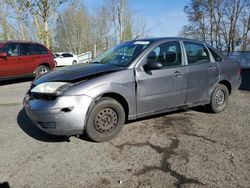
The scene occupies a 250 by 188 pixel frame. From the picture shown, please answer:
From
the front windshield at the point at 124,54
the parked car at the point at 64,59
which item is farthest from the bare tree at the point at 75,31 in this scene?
the front windshield at the point at 124,54

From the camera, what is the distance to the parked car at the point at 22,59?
9367 mm

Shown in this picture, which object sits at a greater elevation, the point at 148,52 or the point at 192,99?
the point at 148,52

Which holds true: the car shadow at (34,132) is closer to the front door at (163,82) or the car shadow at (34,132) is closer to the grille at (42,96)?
the grille at (42,96)

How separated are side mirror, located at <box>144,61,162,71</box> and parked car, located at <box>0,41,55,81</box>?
22.2 feet

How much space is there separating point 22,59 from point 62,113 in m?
7.16

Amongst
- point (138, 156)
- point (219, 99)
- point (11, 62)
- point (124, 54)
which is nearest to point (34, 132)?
point (138, 156)

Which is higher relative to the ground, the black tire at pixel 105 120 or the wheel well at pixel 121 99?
the wheel well at pixel 121 99

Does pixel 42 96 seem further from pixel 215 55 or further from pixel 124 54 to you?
pixel 215 55

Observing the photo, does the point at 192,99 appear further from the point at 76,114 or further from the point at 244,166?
the point at 76,114

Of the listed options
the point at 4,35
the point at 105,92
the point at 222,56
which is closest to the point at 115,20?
the point at 4,35

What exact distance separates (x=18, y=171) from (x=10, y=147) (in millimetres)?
815

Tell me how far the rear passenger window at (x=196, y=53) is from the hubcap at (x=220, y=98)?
2.69 ft

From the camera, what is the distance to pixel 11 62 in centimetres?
952

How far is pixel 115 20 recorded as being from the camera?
2705cm
